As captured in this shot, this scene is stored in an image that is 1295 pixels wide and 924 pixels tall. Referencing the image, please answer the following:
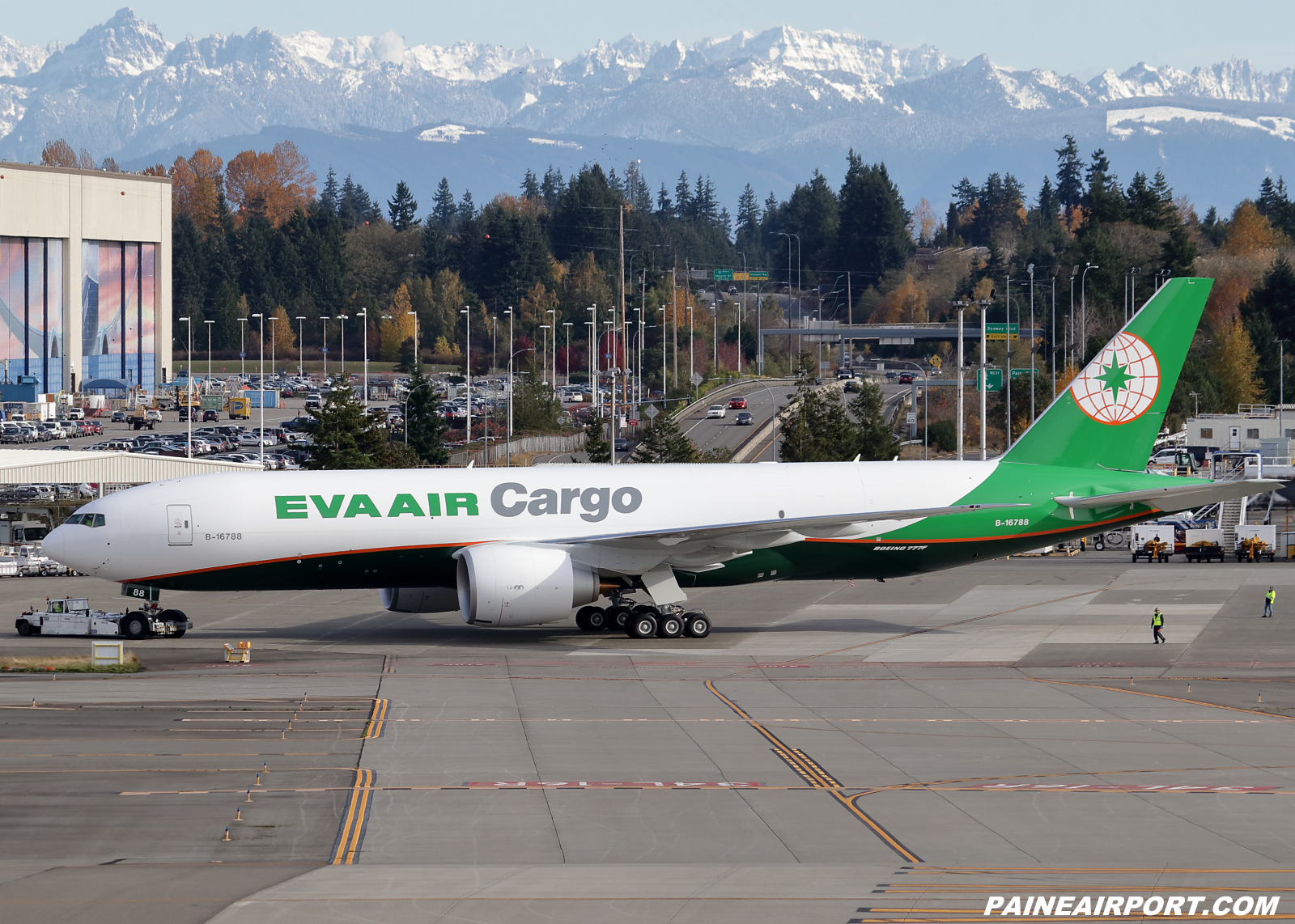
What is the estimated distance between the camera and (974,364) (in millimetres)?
194750

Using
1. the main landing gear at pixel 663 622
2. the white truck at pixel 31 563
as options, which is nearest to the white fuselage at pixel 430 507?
the main landing gear at pixel 663 622

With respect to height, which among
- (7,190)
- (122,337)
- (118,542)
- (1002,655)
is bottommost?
(1002,655)

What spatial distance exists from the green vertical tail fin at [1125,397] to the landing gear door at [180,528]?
993 inches

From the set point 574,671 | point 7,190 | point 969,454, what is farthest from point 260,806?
point 7,190

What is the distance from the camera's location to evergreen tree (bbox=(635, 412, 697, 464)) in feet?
287

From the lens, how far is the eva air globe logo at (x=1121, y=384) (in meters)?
46.6

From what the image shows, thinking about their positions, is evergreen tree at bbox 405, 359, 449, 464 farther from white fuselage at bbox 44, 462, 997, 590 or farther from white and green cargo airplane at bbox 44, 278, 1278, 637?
white fuselage at bbox 44, 462, 997, 590

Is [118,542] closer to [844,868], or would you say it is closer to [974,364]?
[844,868]

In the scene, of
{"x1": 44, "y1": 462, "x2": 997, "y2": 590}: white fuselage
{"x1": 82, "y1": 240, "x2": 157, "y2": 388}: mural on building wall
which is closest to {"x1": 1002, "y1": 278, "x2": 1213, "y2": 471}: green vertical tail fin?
{"x1": 44, "y1": 462, "x2": 997, "y2": 590}: white fuselage

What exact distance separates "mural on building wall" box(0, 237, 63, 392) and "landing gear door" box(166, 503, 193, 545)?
13410 centimetres

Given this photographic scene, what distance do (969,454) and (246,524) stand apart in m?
82.4

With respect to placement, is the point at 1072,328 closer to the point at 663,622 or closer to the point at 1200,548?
the point at 1200,548

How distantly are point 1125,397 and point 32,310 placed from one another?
489ft

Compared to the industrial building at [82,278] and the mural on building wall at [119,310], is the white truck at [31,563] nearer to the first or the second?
the industrial building at [82,278]
